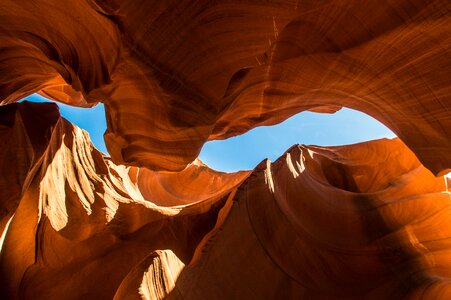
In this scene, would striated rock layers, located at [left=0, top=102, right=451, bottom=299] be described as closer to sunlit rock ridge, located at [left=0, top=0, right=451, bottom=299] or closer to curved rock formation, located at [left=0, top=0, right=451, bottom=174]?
sunlit rock ridge, located at [left=0, top=0, right=451, bottom=299]

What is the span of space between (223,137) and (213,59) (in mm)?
3691

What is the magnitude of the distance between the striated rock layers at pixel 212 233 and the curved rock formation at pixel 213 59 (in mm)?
1345

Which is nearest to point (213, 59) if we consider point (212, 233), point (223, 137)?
point (212, 233)

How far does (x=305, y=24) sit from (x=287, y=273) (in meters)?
3.40

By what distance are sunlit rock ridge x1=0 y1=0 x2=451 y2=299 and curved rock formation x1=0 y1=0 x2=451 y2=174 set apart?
0.02 meters

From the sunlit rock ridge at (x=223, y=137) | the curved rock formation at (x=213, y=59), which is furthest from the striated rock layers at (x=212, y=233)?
the curved rock formation at (x=213, y=59)

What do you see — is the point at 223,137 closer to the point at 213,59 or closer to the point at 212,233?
the point at 212,233

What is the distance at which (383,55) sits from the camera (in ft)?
11.2

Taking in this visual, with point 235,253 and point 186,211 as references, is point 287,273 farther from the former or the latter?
point 186,211

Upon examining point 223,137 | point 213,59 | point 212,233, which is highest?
point 213,59

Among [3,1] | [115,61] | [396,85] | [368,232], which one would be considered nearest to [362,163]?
[368,232]

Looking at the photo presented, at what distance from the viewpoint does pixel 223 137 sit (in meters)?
6.77

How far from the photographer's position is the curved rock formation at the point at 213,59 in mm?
2760

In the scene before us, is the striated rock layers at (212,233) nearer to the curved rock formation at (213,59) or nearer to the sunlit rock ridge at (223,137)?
the sunlit rock ridge at (223,137)
